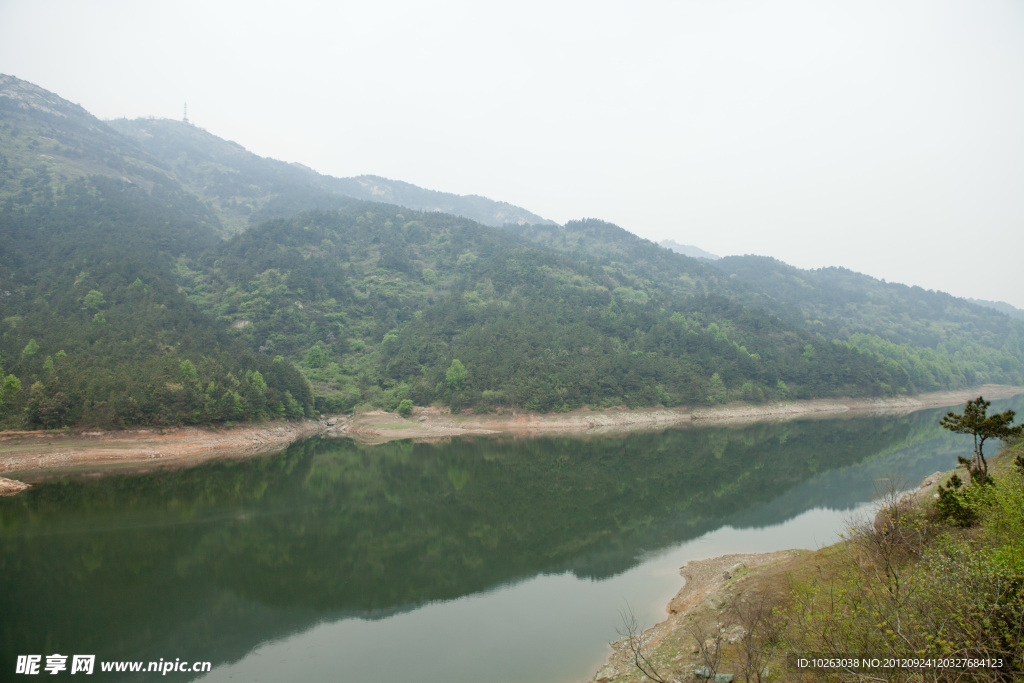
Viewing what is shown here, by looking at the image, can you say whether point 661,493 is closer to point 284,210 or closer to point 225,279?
point 225,279

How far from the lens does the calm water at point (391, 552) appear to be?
42.9ft

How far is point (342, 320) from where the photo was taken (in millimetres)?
85812

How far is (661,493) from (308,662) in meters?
22.5

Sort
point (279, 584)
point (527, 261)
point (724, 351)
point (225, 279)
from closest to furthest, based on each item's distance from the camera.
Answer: point (279, 584) → point (724, 351) → point (225, 279) → point (527, 261)

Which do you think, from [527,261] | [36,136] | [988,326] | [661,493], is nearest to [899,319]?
[988,326]

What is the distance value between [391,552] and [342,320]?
70555 millimetres

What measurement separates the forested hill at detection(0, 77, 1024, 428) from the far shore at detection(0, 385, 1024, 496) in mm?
1522

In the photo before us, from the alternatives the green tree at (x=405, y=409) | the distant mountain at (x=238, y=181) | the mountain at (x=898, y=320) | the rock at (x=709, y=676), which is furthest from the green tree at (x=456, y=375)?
the distant mountain at (x=238, y=181)

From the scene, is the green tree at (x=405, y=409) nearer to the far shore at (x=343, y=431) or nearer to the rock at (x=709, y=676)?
the far shore at (x=343, y=431)

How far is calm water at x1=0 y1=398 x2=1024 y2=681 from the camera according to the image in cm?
1309

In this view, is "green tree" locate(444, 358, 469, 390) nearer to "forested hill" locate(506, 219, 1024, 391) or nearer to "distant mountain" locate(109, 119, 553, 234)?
"forested hill" locate(506, 219, 1024, 391)

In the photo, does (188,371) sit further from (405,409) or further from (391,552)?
(391,552)

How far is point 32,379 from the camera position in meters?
39.5

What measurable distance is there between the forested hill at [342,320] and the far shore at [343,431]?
152 cm
